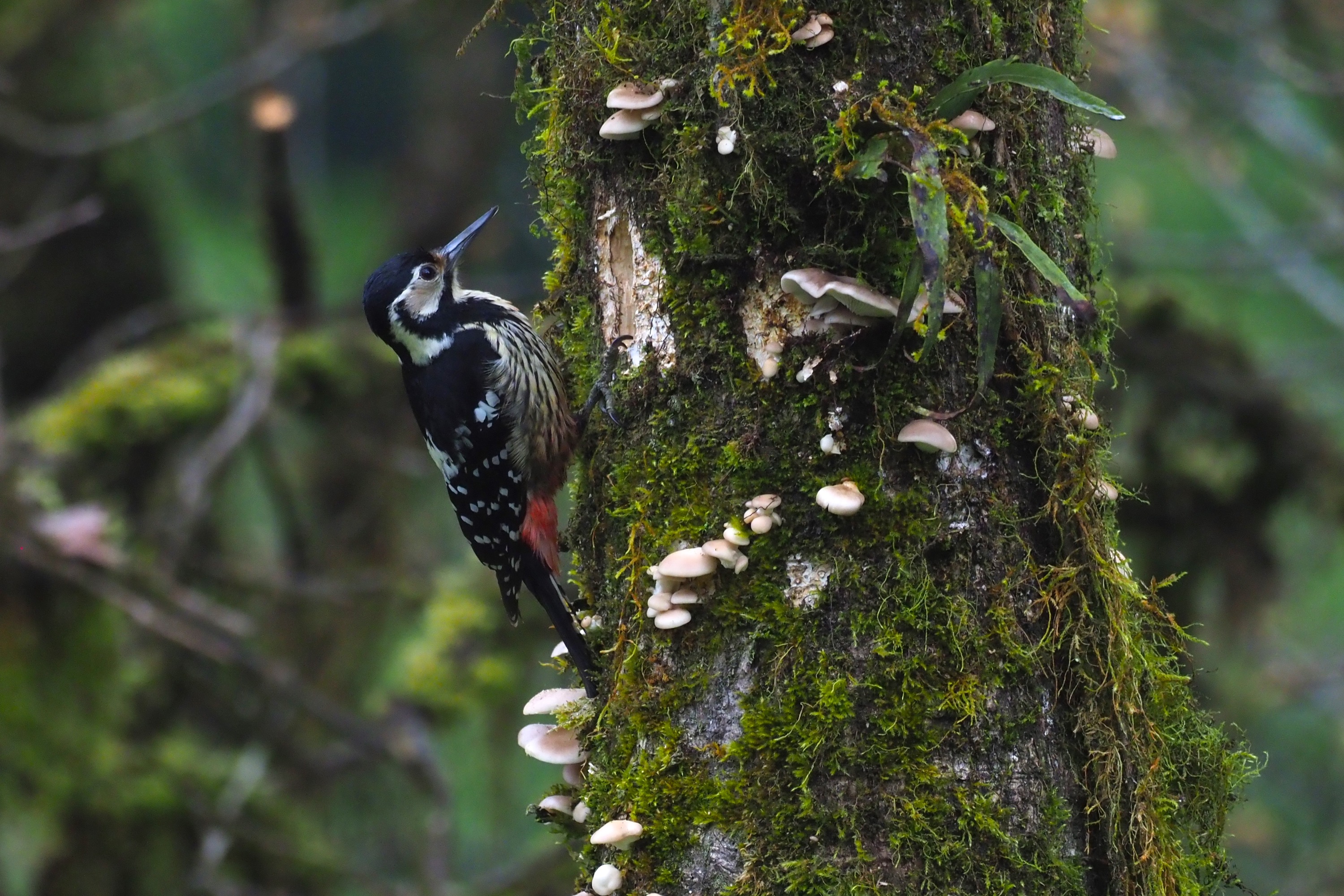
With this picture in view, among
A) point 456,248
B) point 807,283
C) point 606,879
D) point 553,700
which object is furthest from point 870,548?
point 456,248

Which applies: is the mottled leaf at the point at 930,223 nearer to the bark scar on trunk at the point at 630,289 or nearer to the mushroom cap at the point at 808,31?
the mushroom cap at the point at 808,31

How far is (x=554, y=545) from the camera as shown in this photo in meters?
3.74

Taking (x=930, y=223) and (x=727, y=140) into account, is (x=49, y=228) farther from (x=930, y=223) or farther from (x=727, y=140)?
(x=930, y=223)

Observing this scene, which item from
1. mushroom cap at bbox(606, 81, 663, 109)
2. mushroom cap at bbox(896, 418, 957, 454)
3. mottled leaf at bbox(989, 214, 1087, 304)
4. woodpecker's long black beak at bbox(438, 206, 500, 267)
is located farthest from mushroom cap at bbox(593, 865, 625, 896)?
woodpecker's long black beak at bbox(438, 206, 500, 267)

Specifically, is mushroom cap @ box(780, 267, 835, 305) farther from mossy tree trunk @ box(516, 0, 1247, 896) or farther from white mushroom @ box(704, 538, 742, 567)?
white mushroom @ box(704, 538, 742, 567)

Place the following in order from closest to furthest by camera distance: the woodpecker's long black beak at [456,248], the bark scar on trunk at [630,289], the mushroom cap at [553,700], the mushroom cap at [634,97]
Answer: the mushroom cap at [634,97]
the bark scar on trunk at [630,289]
the mushroom cap at [553,700]
the woodpecker's long black beak at [456,248]

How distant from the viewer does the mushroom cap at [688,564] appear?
84.0 inches

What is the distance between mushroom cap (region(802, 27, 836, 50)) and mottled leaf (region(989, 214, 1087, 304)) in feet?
1.42

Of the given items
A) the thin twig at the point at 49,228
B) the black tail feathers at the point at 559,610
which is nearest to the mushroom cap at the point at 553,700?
the black tail feathers at the point at 559,610

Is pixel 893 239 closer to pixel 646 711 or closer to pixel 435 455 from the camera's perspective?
pixel 646 711

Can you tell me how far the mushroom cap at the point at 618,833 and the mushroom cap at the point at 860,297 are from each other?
0.98 m

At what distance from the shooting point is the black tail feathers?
99.8 inches

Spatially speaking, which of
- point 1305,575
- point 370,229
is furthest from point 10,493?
point 1305,575

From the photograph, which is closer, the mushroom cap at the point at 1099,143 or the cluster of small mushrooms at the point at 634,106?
the cluster of small mushrooms at the point at 634,106
